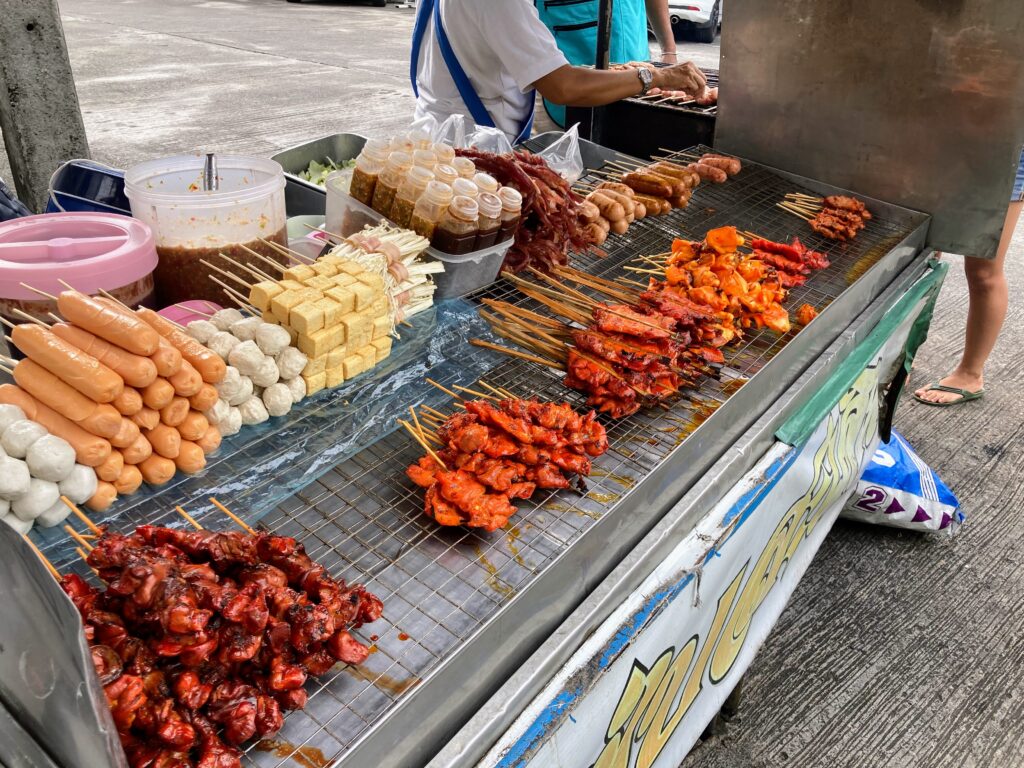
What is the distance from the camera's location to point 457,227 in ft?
9.36

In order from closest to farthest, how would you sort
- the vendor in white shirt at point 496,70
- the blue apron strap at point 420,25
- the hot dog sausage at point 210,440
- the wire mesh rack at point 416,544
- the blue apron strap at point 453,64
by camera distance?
the wire mesh rack at point 416,544, the hot dog sausage at point 210,440, the vendor in white shirt at point 496,70, the blue apron strap at point 453,64, the blue apron strap at point 420,25

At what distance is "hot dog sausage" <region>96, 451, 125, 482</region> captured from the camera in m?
1.83

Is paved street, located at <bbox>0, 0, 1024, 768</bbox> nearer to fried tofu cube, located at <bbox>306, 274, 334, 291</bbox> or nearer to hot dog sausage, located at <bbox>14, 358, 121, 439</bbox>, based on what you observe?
fried tofu cube, located at <bbox>306, 274, 334, 291</bbox>

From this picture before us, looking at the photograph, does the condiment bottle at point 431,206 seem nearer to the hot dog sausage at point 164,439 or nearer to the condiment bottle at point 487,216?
the condiment bottle at point 487,216

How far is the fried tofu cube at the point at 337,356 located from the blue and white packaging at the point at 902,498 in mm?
3119

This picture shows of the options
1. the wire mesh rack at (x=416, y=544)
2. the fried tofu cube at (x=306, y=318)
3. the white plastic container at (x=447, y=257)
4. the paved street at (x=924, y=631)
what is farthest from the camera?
the paved street at (x=924, y=631)

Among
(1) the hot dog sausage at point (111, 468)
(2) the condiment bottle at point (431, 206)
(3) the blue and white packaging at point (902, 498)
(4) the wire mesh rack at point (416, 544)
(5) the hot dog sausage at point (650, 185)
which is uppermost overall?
(2) the condiment bottle at point (431, 206)

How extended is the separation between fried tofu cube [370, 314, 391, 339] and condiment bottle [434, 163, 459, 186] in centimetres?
76

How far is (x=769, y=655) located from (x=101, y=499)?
3072 millimetres

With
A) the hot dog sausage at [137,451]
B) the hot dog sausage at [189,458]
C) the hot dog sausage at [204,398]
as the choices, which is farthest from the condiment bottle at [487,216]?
the hot dog sausage at [137,451]

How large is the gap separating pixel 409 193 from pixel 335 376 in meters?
0.94

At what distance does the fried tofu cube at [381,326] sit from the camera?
2480 millimetres

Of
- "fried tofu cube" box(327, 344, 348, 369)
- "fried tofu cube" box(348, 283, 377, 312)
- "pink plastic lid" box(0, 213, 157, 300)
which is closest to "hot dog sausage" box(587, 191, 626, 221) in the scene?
"fried tofu cube" box(348, 283, 377, 312)

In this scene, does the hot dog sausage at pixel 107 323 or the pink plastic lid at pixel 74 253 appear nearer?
the hot dog sausage at pixel 107 323
